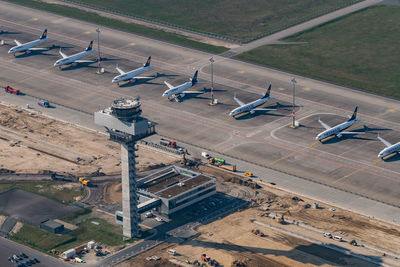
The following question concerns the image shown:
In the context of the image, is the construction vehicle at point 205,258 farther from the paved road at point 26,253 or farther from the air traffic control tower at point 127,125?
the paved road at point 26,253

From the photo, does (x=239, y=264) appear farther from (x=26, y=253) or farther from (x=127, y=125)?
(x=26, y=253)

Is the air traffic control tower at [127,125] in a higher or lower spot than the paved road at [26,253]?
higher

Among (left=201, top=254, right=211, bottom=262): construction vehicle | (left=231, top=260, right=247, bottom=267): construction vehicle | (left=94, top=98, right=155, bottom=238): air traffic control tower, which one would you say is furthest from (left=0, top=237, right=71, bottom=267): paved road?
(left=231, top=260, right=247, bottom=267): construction vehicle

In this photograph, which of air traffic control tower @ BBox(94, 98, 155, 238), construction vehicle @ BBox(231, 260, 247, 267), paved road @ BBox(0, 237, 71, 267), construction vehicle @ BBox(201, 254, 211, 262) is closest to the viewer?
construction vehicle @ BBox(231, 260, 247, 267)

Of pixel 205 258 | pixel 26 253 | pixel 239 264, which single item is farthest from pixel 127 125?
pixel 239 264

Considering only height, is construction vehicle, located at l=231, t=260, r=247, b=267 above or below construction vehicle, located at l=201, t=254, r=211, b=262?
above

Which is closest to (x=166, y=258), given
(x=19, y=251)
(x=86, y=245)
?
(x=86, y=245)

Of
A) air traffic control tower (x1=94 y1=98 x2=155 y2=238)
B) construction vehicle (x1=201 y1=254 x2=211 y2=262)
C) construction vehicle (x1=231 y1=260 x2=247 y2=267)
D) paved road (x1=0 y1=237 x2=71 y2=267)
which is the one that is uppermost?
air traffic control tower (x1=94 y1=98 x2=155 y2=238)

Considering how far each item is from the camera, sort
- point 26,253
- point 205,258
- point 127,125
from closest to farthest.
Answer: point 127,125, point 205,258, point 26,253

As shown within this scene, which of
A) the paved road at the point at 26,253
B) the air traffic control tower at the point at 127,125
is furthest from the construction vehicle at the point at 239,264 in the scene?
the paved road at the point at 26,253

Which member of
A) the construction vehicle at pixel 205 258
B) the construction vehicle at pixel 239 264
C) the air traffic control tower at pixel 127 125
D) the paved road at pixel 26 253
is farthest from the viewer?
the paved road at pixel 26 253

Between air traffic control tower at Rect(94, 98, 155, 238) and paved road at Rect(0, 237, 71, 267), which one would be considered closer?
air traffic control tower at Rect(94, 98, 155, 238)

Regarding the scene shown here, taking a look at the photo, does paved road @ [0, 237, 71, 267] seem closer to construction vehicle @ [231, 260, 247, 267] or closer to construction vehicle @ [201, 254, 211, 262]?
construction vehicle @ [201, 254, 211, 262]
